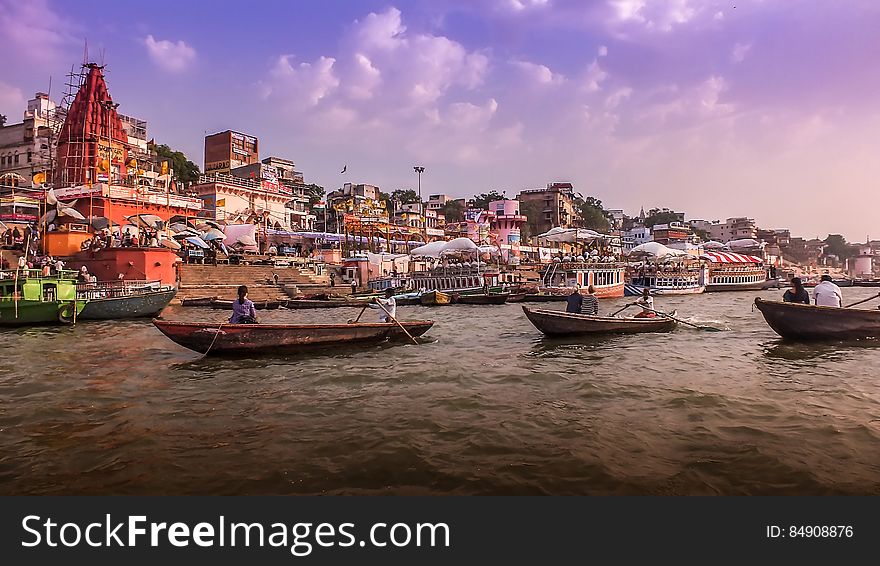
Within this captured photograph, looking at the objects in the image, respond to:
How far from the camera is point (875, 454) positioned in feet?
18.3

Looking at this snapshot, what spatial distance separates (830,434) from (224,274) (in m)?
34.2

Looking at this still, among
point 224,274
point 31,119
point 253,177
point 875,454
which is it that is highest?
point 31,119

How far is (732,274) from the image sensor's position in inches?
2211

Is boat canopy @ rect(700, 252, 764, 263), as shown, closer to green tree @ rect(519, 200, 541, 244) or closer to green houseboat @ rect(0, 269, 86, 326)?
green tree @ rect(519, 200, 541, 244)

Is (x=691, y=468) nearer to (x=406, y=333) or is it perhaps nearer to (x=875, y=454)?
(x=875, y=454)

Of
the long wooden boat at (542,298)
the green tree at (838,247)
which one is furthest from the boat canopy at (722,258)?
the green tree at (838,247)

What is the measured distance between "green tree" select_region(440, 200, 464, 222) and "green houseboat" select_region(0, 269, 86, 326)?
237ft

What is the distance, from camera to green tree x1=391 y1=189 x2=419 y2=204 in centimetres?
8788

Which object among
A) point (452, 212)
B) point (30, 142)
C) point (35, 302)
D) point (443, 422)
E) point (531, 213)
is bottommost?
point (443, 422)

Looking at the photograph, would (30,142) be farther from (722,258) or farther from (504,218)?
(722,258)

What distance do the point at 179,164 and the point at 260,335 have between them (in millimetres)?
56548

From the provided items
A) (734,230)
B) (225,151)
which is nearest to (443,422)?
(225,151)

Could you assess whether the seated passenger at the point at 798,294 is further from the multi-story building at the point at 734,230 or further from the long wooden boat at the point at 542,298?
the multi-story building at the point at 734,230

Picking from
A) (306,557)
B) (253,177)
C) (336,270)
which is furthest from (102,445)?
(253,177)
